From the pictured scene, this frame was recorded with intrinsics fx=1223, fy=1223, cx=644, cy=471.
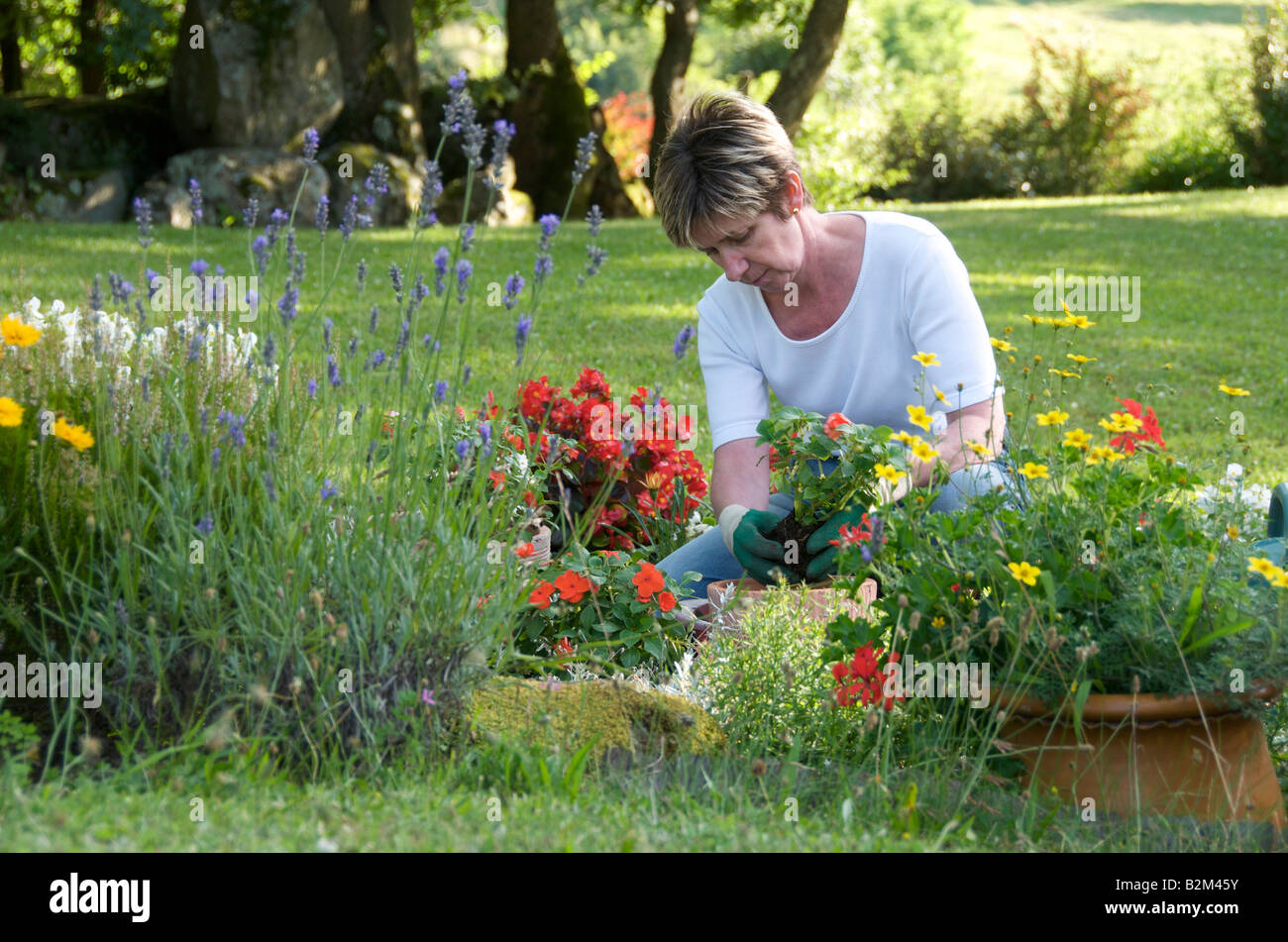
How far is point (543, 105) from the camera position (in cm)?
1551

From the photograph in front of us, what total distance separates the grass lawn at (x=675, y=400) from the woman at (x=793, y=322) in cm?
45

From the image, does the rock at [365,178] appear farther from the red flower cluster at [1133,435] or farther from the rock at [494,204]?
the red flower cluster at [1133,435]

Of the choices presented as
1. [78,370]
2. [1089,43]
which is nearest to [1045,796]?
[78,370]

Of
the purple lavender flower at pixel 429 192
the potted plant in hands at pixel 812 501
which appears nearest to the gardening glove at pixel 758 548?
the potted plant in hands at pixel 812 501

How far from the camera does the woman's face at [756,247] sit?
2977 mm

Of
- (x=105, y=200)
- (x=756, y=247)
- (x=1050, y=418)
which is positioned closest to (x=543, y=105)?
(x=105, y=200)

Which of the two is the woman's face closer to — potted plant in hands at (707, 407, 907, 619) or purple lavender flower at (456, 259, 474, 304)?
potted plant in hands at (707, 407, 907, 619)

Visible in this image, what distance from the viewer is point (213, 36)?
1262cm

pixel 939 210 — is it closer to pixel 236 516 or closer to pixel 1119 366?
pixel 1119 366

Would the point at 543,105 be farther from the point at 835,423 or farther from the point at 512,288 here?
the point at 512,288

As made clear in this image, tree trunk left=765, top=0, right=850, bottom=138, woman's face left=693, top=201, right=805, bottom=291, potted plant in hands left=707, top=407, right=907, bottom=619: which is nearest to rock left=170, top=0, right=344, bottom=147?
tree trunk left=765, top=0, right=850, bottom=138

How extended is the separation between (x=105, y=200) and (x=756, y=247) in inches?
434

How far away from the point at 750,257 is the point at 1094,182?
18839 millimetres
